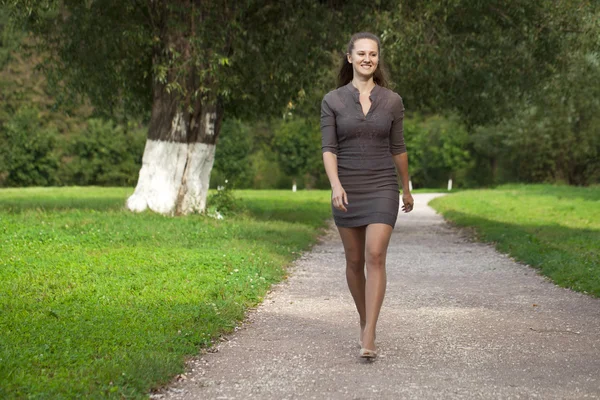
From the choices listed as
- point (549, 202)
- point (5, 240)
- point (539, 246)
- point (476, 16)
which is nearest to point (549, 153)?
point (549, 202)

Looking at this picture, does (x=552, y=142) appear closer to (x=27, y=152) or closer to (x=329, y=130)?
(x=27, y=152)

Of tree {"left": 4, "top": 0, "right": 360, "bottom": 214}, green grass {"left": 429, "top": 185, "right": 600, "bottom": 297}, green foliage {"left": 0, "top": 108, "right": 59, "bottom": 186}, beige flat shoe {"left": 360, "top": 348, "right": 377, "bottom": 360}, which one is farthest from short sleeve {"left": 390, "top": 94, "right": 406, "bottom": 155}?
green foliage {"left": 0, "top": 108, "right": 59, "bottom": 186}

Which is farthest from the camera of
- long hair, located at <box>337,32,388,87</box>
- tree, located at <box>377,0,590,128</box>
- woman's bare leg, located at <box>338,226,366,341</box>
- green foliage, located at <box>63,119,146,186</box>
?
green foliage, located at <box>63,119,146,186</box>

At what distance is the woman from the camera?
21.4 feet

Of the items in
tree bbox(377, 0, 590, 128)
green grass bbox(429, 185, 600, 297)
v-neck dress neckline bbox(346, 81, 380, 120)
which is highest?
tree bbox(377, 0, 590, 128)

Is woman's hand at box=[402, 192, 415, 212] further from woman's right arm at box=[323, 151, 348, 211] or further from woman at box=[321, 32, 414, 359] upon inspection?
woman's right arm at box=[323, 151, 348, 211]

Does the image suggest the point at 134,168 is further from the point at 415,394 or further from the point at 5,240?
the point at 415,394

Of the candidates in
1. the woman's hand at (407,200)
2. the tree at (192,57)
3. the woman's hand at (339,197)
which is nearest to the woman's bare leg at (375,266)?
the woman's hand at (339,197)

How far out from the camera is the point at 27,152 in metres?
53.0

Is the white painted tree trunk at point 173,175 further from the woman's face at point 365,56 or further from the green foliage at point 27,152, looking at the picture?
the green foliage at point 27,152

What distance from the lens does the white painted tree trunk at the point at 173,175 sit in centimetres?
1906

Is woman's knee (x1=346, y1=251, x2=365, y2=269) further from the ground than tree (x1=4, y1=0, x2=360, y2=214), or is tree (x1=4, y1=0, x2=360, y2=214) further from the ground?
tree (x1=4, y1=0, x2=360, y2=214)

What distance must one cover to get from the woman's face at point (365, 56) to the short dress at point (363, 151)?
15 cm

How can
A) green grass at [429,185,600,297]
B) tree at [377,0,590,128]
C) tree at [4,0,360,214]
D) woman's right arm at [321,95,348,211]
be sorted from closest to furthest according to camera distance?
woman's right arm at [321,95,348,211] → green grass at [429,185,600,297] → tree at [377,0,590,128] → tree at [4,0,360,214]
